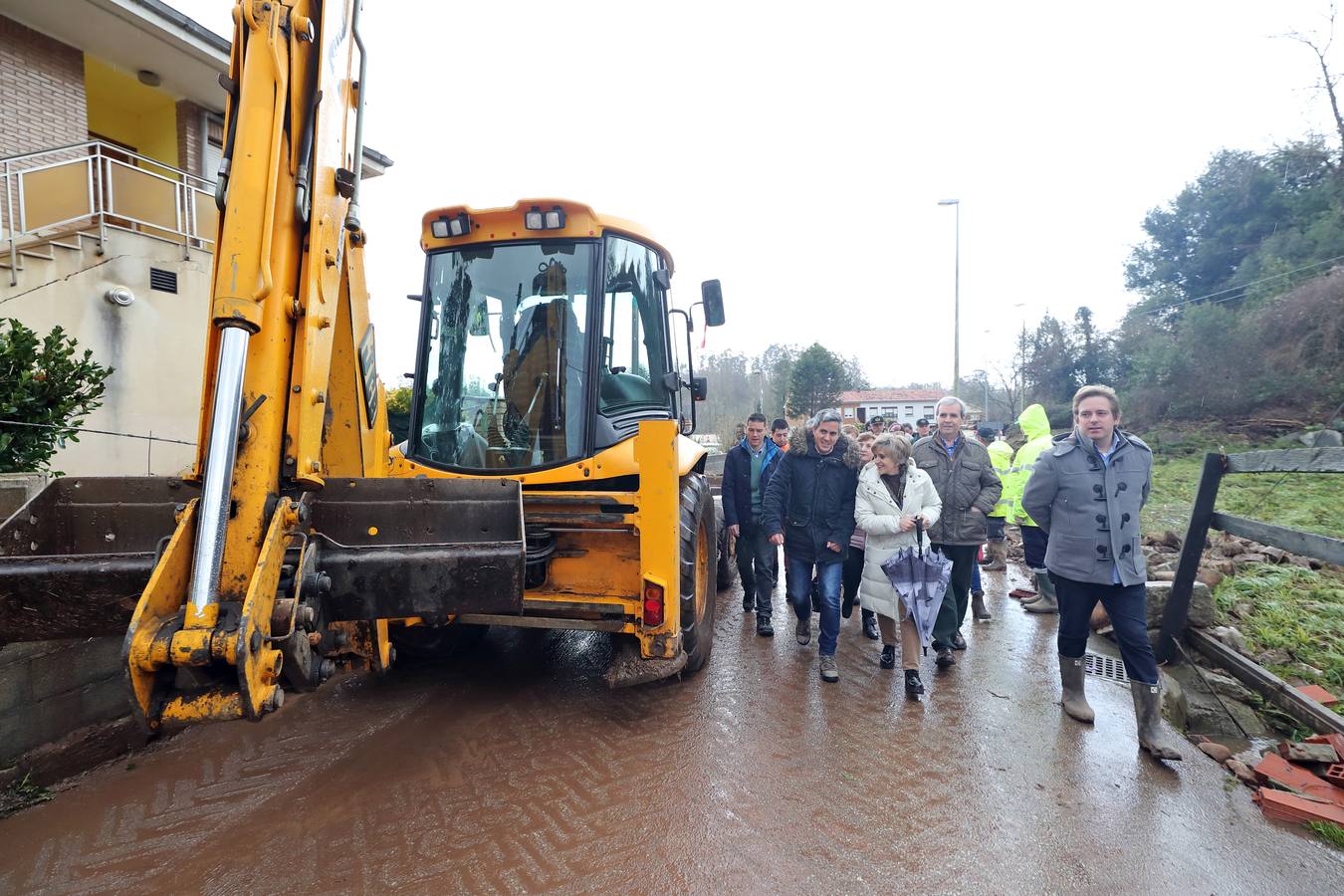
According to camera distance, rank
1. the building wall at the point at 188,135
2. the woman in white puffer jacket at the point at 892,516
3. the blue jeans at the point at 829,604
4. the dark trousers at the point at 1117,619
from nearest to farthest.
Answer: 1. the dark trousers at the point at 1117,619
2. the woman in white puffer jacket at the point at 892,516
3. the blue jeans at the point at 829,604
4. the building wall at the point at 188,135

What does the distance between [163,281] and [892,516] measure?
8989mm

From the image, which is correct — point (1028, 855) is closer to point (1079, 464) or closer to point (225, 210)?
point (1079, 464)

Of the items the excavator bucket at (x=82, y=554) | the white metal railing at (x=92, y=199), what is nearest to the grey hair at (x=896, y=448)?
the excavator bucket at (x=82, y=554)

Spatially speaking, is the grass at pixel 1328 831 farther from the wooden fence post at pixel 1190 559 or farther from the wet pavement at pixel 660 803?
the wooden fence post at pixel 1190 559

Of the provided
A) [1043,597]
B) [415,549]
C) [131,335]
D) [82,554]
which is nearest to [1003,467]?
[1043,597]

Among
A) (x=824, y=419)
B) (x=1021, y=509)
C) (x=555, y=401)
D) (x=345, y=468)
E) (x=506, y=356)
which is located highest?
(x=506, y=356)

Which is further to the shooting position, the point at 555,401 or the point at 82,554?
the point at 555,401

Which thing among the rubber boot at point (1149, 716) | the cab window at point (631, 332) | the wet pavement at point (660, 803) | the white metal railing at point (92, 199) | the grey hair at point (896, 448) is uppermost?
the white metal railing at point (92, 199)

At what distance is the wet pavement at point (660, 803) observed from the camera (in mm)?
2455

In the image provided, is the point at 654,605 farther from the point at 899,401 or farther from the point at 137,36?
the point at 899,401

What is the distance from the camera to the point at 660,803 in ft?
9.58

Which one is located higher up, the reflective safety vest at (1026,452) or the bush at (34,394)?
the bush at (34,394)

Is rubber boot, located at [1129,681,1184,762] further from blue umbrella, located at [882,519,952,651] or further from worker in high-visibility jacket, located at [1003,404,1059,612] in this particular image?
worker in high-visibility jacket, located at [1003,404,1059,612]

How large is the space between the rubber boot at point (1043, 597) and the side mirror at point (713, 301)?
12.2 feet
